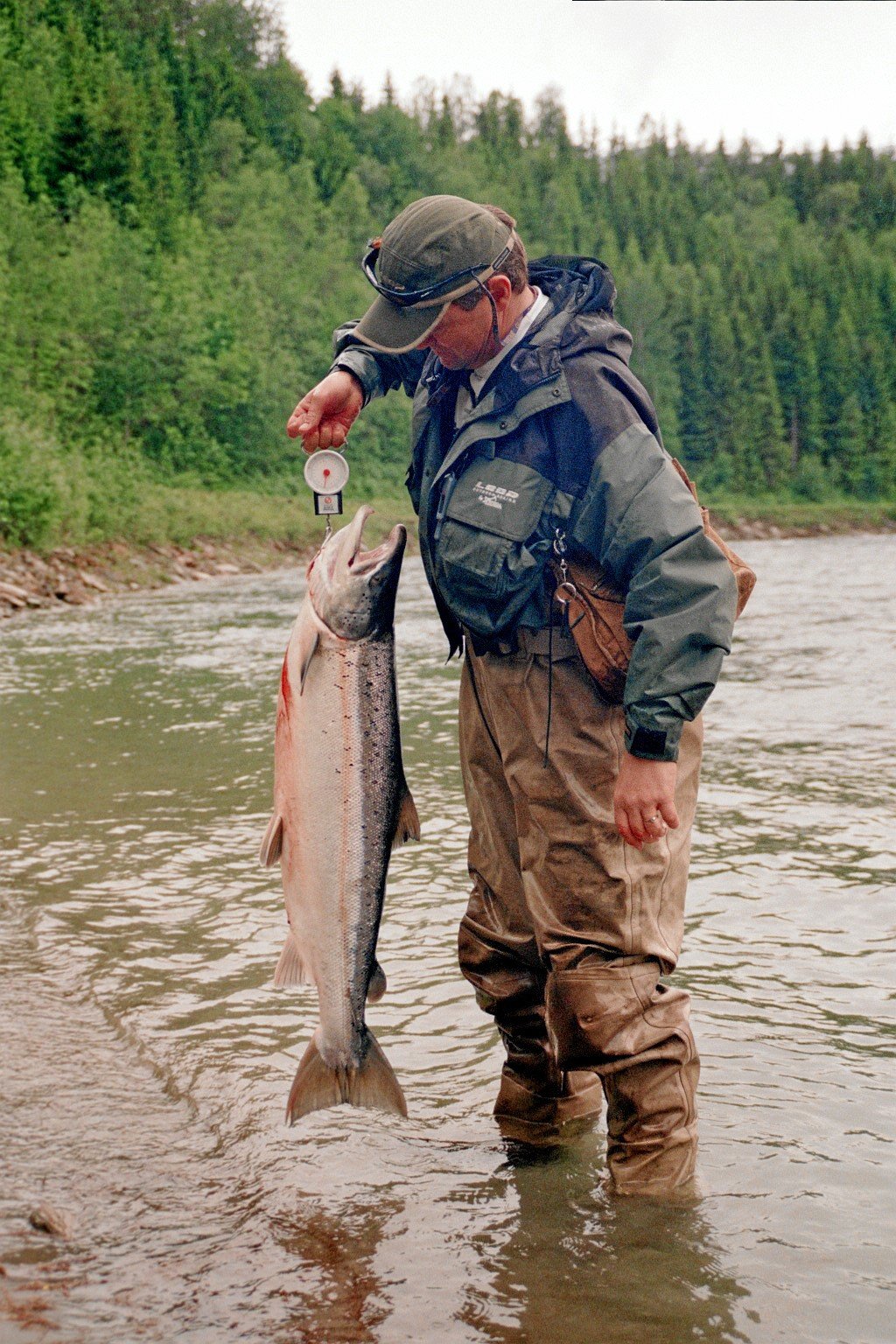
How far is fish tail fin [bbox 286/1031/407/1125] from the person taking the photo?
10.8ft

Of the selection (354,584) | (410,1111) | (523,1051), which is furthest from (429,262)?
(410,1111)

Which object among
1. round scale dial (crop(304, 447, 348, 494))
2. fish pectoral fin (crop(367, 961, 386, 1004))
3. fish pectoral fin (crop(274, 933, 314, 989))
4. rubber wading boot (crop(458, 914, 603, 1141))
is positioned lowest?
rubber wading boot (crop(458, 914, 603, 1141))

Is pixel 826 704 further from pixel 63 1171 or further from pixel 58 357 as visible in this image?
pixel 58 357

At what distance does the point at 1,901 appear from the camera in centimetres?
595

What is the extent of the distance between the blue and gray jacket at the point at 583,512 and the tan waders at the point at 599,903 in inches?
8.1

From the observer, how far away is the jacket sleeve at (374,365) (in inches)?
147

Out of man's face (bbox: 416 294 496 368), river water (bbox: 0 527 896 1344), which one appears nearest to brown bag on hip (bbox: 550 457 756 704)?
man's face (bbox: 416 294 496 368)

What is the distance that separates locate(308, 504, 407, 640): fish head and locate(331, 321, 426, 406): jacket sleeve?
668mm

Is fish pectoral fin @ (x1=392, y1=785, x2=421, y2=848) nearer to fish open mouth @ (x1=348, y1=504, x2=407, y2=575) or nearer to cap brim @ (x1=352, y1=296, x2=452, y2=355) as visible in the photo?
fish open mouth @ (x1=348, y1=504, x2=407, y2=575)

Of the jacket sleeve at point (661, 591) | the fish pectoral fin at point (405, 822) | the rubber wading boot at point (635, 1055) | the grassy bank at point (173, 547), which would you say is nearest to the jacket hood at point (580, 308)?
the jacket sleeve at point (661, 591)

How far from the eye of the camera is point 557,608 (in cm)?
325

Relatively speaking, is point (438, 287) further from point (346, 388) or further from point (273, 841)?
point (273, 841)

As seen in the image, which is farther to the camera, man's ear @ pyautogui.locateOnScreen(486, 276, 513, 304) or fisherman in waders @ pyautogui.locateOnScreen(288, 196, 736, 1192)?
man's ear @ pyautogui.locateOnScreen(486, 276, 513, 304)

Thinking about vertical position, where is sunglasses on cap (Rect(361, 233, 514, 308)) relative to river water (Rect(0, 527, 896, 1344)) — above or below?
above
